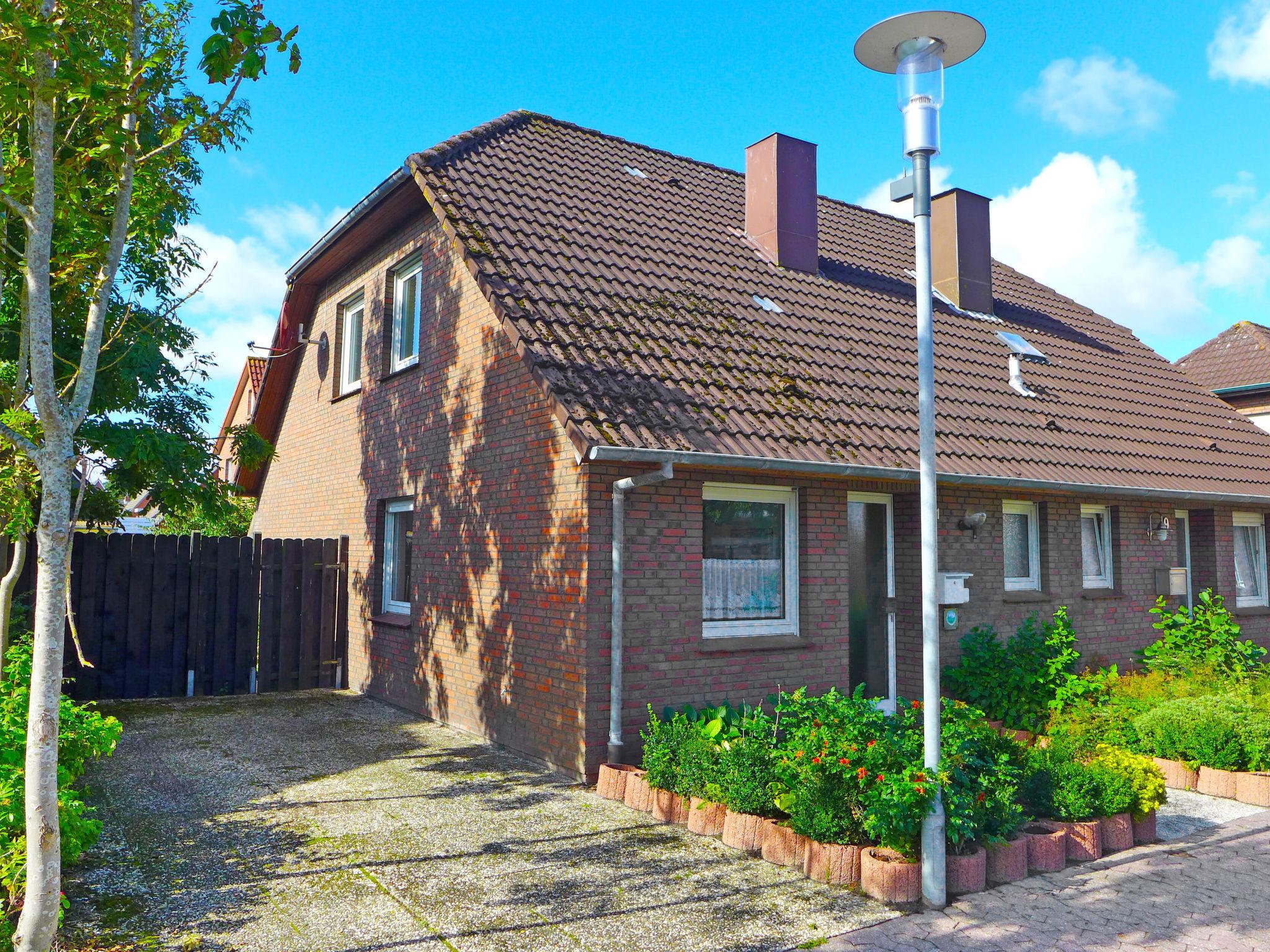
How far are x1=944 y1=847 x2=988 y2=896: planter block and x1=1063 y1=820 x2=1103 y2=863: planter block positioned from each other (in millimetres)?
968

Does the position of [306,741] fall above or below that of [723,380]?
below

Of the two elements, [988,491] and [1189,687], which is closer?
[1189,687]

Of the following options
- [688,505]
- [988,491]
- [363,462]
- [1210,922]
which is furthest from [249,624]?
[1210,922]

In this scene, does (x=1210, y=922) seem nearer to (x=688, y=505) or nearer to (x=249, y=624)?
(x=688, y=505)

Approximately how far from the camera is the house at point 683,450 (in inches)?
299

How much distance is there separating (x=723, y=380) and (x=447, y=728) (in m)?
4.44

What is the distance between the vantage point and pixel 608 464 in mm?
7340

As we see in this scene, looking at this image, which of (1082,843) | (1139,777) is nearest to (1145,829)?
(1139,777)

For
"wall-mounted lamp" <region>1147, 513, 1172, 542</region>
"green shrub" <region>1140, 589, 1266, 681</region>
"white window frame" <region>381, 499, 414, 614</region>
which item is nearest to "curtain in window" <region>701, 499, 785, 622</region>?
"white window frame" <region>381, 499, 414, 614</region>

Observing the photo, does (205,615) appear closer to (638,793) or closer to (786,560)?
(638,793)

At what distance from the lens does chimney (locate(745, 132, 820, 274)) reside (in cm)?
1188

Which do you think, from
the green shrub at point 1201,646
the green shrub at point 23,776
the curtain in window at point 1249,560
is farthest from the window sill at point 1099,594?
the green shrub at point 23,776

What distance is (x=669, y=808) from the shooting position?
640 centimetres

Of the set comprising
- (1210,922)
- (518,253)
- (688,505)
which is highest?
(518,253)
